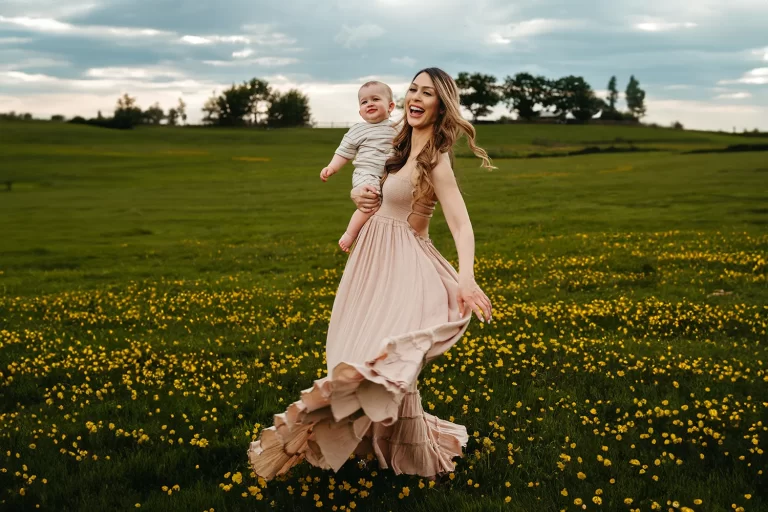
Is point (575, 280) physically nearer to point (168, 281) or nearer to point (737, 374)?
point (737, 374)

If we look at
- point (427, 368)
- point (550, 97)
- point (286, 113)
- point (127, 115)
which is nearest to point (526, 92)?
point (550, 97)

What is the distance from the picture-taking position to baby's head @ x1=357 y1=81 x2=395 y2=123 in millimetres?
7117

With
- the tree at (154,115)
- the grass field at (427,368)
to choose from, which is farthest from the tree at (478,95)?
the grass field at (427,368)

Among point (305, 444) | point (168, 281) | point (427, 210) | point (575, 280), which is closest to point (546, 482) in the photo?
point (305, 444)

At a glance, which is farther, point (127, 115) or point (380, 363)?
point (127, 115)

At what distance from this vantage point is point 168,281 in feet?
68.2

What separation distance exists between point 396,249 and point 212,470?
298cm

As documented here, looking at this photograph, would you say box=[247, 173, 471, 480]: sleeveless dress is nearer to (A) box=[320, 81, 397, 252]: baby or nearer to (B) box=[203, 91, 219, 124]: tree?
(A) box=[320, 81, 397, 252]: baby

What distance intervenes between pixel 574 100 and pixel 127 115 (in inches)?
3437

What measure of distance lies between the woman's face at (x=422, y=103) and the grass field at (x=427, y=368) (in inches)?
107

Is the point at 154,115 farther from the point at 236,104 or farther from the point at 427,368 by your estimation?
the point at 427,368

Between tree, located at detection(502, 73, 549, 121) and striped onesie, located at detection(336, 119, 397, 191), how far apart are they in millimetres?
146640

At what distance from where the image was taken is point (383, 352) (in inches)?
229

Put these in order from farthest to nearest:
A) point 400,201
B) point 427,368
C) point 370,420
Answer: point 427,368 < point 400,201 < point 370,420
